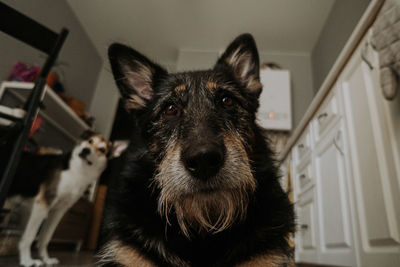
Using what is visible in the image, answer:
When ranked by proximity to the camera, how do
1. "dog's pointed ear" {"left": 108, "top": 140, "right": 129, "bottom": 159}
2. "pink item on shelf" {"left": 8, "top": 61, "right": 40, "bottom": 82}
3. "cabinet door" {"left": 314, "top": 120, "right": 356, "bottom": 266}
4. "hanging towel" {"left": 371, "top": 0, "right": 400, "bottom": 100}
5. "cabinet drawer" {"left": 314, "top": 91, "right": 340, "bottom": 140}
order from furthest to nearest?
"dog's pointed ear" {"left": 108, "top": 140, "right": 129, "bottom": 159}
"pink item on shelf" {"left": 8, "top": 61, "right": 40, "bottom": 82}
"cabinet drawer" {"left": 314, "top": 91, "right": 340, "bottom": 140}
"cabinet door" {"left": 314, "top": 120, "right": 356, "bottom": 266}
"hanging towel" {"left": 371, "top": 0, "right": 400, "bottom": 100}

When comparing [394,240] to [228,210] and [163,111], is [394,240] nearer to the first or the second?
[228,210]

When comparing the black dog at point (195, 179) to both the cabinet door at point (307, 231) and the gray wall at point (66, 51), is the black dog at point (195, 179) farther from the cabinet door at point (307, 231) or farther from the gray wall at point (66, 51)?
the gray wall at point (66, 51)

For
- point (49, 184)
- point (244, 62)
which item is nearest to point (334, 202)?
point (244, 62)

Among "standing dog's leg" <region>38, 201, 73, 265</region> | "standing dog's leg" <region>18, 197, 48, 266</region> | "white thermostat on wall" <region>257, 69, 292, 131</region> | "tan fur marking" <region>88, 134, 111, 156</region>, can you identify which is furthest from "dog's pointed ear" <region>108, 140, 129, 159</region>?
"white thermostat on wall" <region>257, 69, 292, 131</region>

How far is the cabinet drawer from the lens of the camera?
2010mm

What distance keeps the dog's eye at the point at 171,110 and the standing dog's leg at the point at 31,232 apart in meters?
1.84

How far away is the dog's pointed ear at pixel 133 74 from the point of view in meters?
1.30

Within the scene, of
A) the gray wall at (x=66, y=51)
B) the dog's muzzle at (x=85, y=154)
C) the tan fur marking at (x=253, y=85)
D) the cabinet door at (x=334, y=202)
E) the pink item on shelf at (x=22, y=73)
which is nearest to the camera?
the tan fur marking at (x=253, y=85)

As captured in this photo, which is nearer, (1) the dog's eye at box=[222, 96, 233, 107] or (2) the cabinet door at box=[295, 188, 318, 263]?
(1) the dog's eye at box=[222, 96, 233, 107]

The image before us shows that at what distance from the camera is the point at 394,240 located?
1.18 metres

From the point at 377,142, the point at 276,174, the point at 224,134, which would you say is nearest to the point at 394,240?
the point at 377,142

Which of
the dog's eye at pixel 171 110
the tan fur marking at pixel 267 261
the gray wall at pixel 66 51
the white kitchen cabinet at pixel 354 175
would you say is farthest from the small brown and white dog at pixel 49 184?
the white kitchen cabinet at pixel 354 175

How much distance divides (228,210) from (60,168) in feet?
7.87

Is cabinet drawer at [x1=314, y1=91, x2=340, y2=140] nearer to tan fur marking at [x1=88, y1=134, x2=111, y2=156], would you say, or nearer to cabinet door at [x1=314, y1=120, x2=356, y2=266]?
cabinet door at [x1=314, y1=120, x2=356, y2=266]
